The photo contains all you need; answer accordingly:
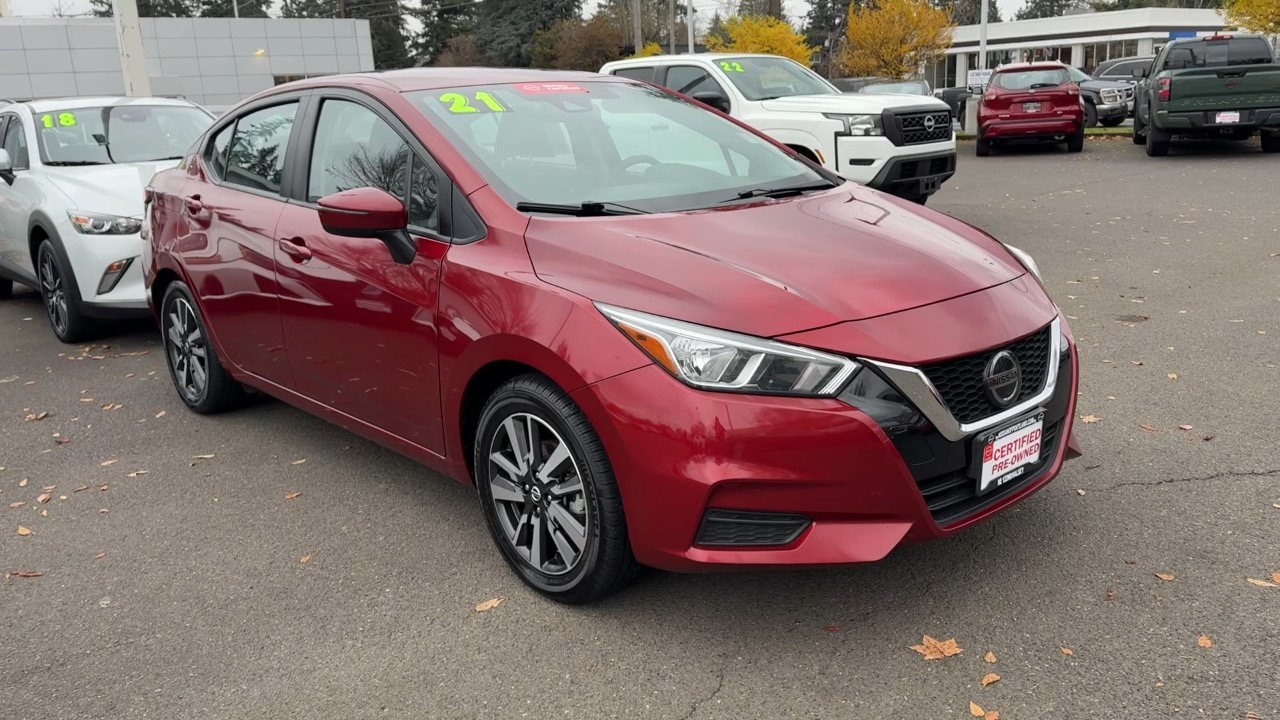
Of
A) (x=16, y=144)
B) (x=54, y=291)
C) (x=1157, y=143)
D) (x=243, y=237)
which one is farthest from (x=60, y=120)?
(x=1157, y=143)

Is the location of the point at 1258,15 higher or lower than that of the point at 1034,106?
higher

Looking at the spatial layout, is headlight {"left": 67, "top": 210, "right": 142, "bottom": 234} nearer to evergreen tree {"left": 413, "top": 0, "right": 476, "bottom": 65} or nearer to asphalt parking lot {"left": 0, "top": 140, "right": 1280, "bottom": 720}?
asphalt parking lot {"left": 0, "top": 140, "right": 1280, "bottom": 720}

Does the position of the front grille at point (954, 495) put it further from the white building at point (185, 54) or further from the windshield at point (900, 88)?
the white building at point (185, 54)

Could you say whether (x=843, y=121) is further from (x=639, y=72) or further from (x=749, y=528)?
(x=749, y=528)

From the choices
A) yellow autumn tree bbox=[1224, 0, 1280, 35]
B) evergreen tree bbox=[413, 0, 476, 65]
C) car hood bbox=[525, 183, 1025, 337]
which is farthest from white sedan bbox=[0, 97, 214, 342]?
evergreen tree bbox=[413, 0, 476, 65]

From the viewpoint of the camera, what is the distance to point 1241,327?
20.6 ft

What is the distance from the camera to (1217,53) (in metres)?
16.2

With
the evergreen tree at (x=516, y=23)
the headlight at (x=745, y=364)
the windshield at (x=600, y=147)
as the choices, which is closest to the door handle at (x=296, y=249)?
the windshield at (x=600, y=147)

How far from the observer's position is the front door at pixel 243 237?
451cm

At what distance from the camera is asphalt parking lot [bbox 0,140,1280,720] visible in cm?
290

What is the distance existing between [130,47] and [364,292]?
1333 centimetres

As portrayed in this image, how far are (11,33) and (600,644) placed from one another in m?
42.4

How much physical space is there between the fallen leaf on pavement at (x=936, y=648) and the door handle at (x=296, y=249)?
267cm

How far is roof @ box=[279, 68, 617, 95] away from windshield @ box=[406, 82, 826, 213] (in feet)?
0.26
